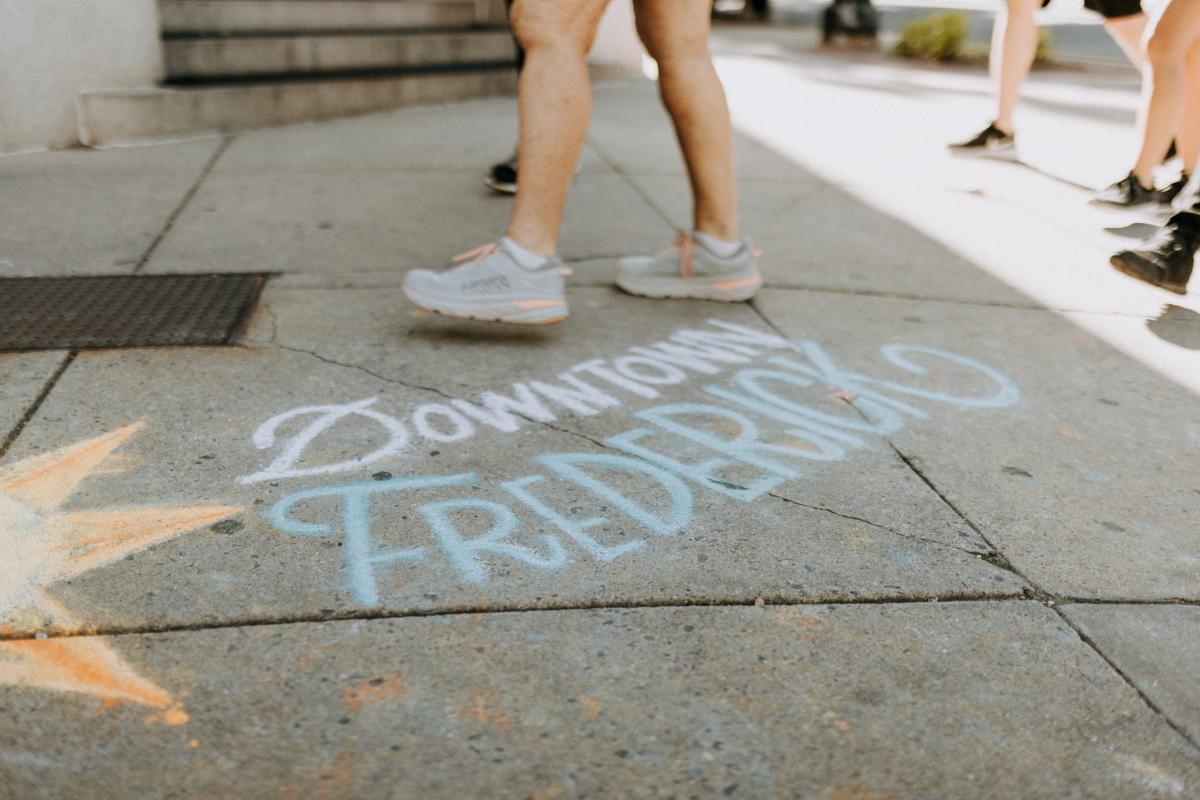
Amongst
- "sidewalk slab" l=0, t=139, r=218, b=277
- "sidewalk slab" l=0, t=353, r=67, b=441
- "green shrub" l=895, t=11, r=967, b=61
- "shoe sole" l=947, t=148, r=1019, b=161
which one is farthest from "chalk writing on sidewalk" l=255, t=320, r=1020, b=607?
"green shrub" l=895, t=11, r=967, b=61

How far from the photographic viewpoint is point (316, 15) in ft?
21.2

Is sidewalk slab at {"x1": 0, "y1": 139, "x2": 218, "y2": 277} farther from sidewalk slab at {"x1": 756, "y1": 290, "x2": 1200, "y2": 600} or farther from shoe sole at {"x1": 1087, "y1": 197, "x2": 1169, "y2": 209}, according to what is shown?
shoe sole at {"x1": 1087, "y1": 197, "x2": 1169, "y2": 209}

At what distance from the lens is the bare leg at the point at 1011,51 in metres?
5.18

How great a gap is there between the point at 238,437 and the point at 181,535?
43 cm

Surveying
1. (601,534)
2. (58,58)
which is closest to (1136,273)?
(601,534)

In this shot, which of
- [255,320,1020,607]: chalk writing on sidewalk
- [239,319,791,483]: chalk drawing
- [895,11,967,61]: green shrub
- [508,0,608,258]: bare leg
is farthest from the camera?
[895,11,967,61]: green shrub

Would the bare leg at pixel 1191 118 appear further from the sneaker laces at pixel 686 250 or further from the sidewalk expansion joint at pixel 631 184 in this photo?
the sneaker laces at pixel 686 250

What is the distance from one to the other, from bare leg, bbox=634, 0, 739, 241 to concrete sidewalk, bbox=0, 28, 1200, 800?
0.31 meters

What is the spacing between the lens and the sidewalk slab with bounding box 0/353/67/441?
8.28ft

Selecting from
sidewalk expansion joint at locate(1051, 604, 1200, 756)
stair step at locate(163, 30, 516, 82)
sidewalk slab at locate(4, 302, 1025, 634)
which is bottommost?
sidewalk expansion joint at locate(1051, 604, 1200, 756)

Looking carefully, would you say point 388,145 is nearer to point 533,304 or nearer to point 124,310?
point 124,310

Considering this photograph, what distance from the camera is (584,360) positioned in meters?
3.03

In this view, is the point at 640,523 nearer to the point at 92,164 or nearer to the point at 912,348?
the point at 912,348

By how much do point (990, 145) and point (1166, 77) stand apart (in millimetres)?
1307
